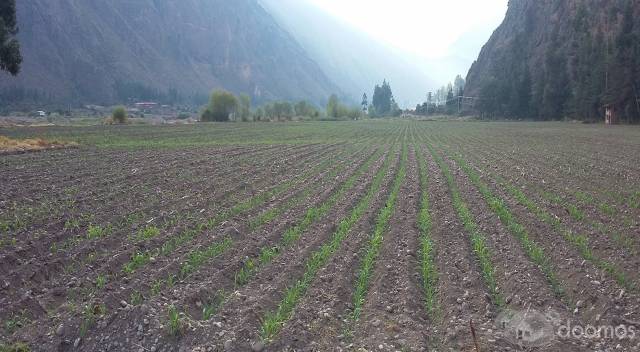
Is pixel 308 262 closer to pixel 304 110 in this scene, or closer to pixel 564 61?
pixel 564 61

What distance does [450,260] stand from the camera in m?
9.62

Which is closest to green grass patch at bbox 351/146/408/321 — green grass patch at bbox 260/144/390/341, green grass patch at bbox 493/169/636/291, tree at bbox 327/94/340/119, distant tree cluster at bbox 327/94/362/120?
green grass patch at bbox 260/144/390/341

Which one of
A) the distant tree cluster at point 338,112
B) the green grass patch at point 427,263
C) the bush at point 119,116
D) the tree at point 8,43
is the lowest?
the green grass patch at point 427,263

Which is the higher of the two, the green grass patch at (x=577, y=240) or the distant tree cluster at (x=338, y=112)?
the distant tree cluster at (x=338, y=112)

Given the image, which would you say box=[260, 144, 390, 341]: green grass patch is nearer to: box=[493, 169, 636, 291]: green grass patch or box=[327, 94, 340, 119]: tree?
box=[493, 169, 636, 291]: green grass patch

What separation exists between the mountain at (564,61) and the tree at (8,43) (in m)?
71.2

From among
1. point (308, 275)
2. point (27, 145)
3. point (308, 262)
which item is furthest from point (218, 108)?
point (308, 275)

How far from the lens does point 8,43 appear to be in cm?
3456

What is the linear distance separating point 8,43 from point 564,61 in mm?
100699

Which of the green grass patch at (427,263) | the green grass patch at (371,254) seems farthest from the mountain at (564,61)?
the green grass patch at (427,263)

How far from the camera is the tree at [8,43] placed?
34094mm

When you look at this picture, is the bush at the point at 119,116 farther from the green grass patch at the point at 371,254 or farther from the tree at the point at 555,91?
the tree at the point at 555,91

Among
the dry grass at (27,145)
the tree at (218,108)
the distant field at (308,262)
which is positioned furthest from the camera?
the tree at (218,108)

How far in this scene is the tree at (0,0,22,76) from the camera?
112 feet
